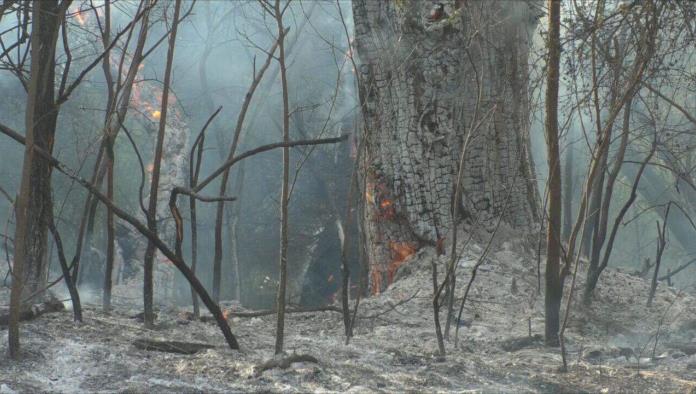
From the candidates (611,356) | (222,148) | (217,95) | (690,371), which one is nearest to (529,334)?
(611,356)

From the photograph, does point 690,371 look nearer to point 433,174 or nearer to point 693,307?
point 693,307

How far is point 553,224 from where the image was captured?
179 inches

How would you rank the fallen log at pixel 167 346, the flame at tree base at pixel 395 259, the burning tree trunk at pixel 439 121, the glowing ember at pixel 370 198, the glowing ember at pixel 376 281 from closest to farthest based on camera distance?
the fallen log at pixel 167 346 → the burning tree trunk at pixel 439 121 → the flame at tree base at pixel 395 259 → the glowing ember at pixel 370 198 → the glowing ember at pixel 376 281

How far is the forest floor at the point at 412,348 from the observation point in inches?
138

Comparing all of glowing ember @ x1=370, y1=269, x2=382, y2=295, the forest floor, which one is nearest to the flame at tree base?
glowing ember @ x1=370, y1=269, x2=382, y2=295

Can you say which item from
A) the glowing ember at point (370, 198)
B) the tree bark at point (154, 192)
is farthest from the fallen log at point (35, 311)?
the glowing ember at point (370, 198)

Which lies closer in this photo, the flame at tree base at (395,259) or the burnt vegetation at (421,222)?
the burnt vegetation at (421,222)

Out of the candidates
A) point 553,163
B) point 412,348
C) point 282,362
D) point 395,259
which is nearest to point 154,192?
point 282,362

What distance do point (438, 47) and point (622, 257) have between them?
68.8ft

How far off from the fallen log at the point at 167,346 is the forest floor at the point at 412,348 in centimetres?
8

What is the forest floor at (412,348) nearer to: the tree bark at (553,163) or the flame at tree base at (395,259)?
the flame at tree base at (395,259)

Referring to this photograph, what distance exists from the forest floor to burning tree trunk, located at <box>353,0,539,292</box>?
0.34 metres

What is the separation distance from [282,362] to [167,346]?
697 millimetres

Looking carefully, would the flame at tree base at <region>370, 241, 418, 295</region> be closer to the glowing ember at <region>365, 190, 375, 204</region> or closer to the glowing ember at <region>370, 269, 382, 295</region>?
the glowing ember at <region>370, 269, 382, 295</region>
